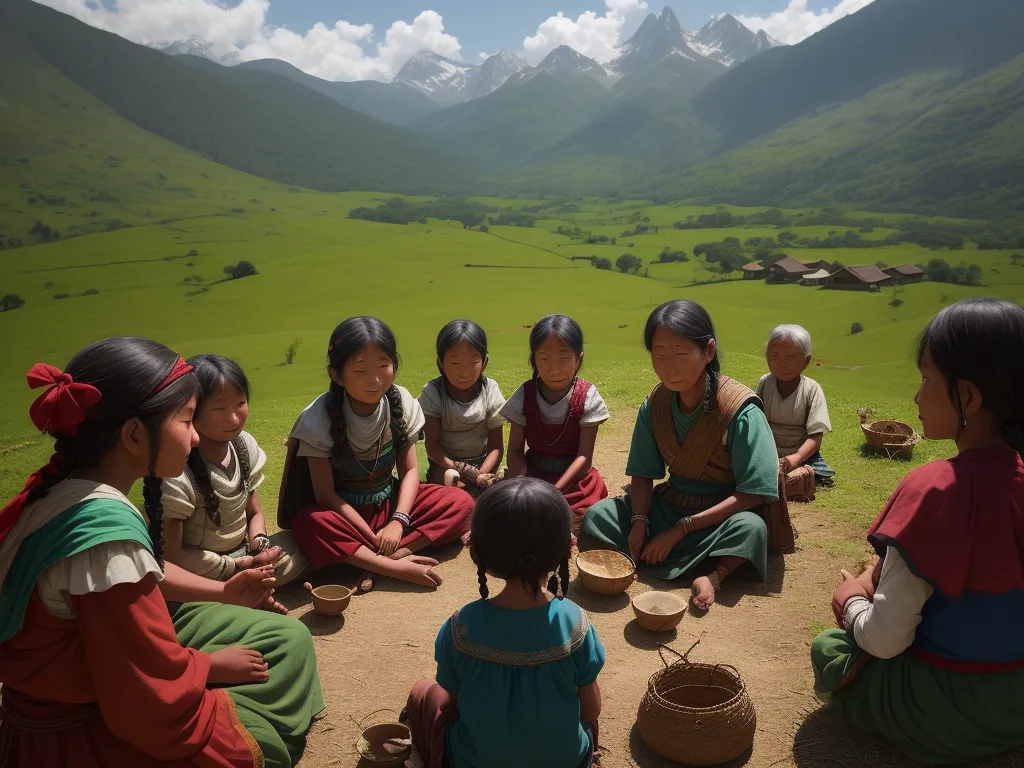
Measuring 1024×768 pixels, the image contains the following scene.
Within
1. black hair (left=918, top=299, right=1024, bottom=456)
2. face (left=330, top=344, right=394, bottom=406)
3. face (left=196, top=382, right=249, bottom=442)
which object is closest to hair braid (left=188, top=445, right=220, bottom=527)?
face (left=196, top=382, right=249, bottom=442)

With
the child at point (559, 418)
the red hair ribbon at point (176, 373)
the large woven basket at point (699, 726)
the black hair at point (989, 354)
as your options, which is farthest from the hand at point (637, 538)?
the red hair ribbon at point (176, 373)

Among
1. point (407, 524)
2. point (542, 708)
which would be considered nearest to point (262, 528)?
point (407, 524)

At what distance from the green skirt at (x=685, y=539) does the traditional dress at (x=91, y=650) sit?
2.95m

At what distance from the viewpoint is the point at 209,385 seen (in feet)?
12.5

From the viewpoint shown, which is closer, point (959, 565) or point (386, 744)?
point (959, 565)

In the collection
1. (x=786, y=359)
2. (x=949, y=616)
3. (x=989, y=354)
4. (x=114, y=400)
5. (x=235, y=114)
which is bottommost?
(x=949, y=616)

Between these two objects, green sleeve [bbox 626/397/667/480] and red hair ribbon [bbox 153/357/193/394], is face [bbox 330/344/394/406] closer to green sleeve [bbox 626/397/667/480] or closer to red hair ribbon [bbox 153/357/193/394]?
green sleeve [bbox 626/397/667/480]

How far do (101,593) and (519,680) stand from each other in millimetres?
1311

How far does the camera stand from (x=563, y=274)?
22.4 meters

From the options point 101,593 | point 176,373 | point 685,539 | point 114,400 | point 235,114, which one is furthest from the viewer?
point 235,114

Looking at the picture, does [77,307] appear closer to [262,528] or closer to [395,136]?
[262,528]

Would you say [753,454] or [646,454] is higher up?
[753,454]

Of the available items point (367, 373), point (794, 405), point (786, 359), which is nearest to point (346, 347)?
point (367, 373)

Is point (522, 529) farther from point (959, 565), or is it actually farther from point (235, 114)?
point (235, 114)
